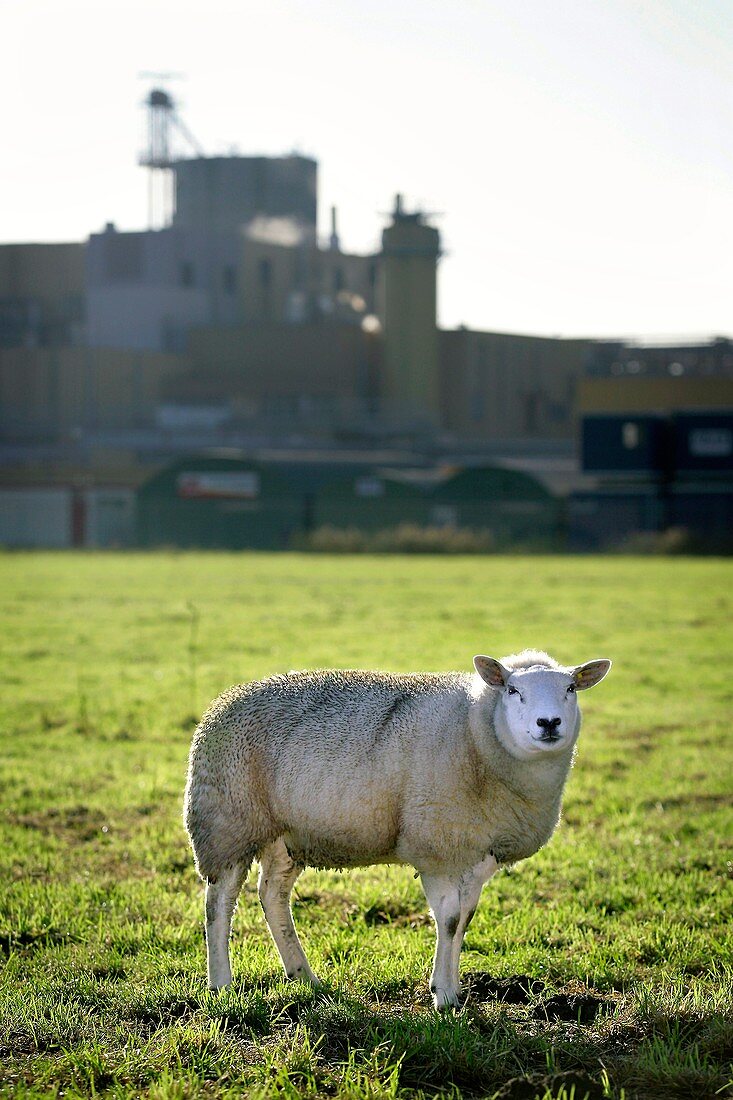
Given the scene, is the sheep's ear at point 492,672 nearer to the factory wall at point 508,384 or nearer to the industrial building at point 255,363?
the industrial building at point 255,363

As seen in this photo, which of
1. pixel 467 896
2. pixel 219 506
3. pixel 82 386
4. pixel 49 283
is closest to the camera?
pixel 467 896

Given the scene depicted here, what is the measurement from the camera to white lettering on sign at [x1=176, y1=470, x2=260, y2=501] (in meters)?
42.6

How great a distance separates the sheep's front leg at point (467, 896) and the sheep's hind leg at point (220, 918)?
2.70 feet

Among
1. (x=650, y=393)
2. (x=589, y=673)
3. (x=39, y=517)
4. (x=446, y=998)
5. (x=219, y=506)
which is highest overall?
(x=650, y=393)

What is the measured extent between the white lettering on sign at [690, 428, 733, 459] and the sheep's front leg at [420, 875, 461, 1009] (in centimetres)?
3988

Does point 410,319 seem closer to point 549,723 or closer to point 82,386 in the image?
point 82,386

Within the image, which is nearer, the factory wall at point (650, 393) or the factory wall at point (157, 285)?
the factory wall at point (650, 393)

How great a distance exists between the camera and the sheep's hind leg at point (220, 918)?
16.5 feet

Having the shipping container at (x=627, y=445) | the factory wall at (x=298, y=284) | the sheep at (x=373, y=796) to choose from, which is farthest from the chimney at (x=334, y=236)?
the sheep at (x=373, y=796)

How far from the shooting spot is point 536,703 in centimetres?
482

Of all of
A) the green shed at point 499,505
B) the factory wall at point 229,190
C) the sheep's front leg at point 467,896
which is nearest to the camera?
the sheep's front leg at point 467,896

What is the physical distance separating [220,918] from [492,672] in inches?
53.7

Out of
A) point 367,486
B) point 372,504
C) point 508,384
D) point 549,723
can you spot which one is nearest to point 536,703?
point 549,723

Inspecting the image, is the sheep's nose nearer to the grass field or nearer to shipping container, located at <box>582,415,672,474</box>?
the grass field
